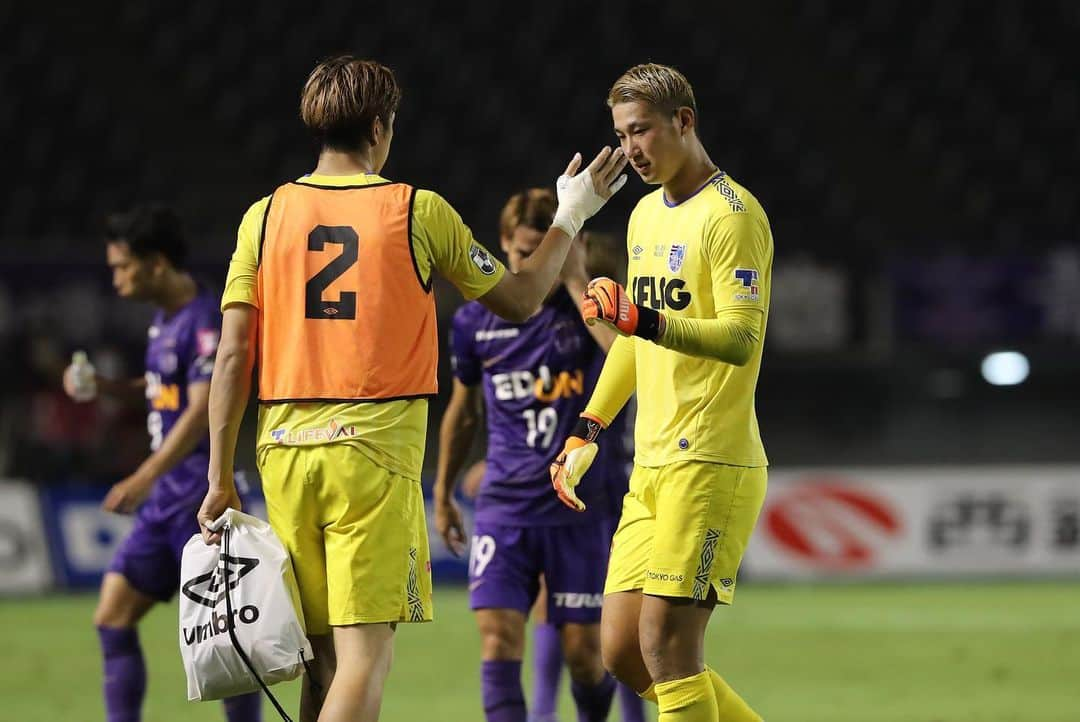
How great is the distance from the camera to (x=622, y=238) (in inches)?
612

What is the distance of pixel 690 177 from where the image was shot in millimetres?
4453

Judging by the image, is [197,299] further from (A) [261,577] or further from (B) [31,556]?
(B) [31,556]

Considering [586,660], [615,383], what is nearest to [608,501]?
[586,660]

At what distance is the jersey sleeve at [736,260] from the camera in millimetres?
4191

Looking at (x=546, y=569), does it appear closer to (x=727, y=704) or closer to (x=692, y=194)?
(x=727, y=704)

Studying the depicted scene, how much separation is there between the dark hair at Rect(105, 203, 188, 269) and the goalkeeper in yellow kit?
7.41 feet

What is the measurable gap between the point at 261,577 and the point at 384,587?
1.03ft

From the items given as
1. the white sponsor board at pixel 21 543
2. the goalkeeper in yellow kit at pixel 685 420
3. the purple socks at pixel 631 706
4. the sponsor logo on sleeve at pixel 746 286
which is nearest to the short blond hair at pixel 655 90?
the goalkeeper in yellow kit at pixel 685 420

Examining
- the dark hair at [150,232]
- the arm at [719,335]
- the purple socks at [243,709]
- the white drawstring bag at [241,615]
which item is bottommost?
the purple socks at [243,709]

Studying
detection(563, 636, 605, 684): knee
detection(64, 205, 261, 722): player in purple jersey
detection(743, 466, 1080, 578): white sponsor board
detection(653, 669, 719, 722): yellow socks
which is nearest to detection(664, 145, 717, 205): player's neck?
detection(653, 669, 719, 722): yellow socks

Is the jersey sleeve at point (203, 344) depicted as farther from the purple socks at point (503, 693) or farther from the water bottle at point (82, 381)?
the purple socks at point (503, 693)

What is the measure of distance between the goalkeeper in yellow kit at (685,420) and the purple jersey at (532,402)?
1.10 meters

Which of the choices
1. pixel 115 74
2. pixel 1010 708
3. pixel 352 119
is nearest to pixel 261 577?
pixel 352 119

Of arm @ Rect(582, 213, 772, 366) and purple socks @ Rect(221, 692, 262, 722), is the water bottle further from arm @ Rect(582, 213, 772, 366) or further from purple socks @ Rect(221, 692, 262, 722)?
arm @ Rect(582, 213, 772, 366)
